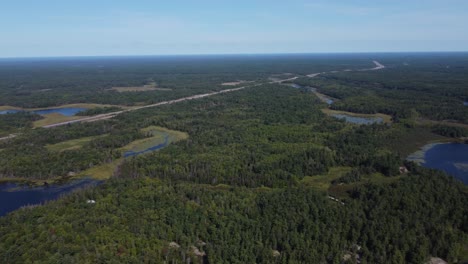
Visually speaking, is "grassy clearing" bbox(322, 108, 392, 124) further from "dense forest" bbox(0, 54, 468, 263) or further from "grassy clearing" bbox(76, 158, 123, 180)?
"grassy clearing" bbox(76, 158, 123, 180)

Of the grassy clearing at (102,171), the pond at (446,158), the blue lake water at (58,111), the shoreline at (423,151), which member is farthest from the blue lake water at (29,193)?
the blue lake water at (58,111)

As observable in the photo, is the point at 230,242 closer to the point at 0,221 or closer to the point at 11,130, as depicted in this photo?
the point at 0,221

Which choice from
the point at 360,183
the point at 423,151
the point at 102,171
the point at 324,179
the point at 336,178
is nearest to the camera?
the point at 360,183

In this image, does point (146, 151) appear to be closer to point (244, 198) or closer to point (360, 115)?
point (244, 198)

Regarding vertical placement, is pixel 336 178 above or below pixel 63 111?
below

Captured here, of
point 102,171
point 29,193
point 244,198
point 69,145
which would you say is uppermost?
point 244,198

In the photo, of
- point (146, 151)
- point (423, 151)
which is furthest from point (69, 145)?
point (423, 151)

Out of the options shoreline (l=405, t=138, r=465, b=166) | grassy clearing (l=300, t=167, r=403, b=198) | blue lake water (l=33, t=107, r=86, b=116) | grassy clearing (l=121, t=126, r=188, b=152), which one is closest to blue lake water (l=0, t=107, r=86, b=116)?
blue lake water (l=33, t=107, r=86, b=116)

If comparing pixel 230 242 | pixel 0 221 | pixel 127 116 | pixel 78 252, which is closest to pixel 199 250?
pixel 230 242
